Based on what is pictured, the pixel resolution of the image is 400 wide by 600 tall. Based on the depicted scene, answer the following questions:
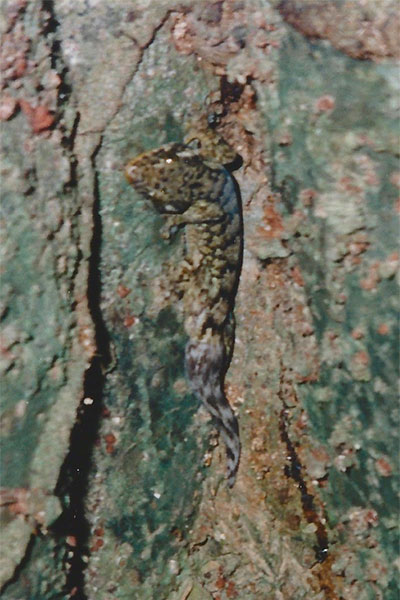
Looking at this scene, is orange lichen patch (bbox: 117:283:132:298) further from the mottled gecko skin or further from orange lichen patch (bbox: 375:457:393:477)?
orange lichen patch (bbox: 375:457:393:477)

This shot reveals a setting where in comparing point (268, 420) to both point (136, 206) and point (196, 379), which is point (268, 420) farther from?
point (136, 206)

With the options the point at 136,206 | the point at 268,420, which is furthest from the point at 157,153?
the point at 268,420

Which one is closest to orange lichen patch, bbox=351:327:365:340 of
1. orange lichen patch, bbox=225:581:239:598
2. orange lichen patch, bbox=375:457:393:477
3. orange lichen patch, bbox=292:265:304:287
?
orange lichen patch, bbox=292:265:304:287

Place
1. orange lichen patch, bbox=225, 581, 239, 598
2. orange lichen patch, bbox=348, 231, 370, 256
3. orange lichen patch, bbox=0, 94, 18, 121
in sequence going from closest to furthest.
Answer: orange lichen patch, bbox=0, 94, 18, 121, orange lichen patch, bbox=348, 231, 370, 256, orange lichen patch, bbox=225, 581, 239, 598

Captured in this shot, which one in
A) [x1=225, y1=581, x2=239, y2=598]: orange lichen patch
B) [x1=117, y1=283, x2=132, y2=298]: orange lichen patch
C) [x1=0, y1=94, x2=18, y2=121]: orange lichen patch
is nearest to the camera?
[x1=0, y1=94, x2=18, y2=121]: orange lichen patch

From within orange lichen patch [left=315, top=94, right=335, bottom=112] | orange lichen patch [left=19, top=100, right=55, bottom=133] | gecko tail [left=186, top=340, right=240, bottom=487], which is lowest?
gecko tail [left=186, top=340, right=240, bottom=487]

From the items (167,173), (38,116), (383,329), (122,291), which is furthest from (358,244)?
(38,116)
